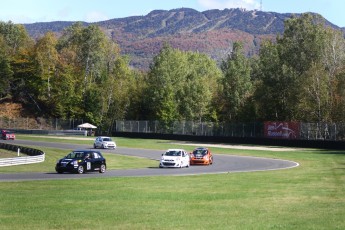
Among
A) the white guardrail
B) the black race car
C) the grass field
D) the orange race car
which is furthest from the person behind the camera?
the orange race car

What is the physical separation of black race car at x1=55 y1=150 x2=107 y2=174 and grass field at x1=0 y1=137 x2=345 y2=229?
22.7 ft

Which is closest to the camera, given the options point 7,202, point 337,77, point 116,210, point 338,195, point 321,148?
point 116,210

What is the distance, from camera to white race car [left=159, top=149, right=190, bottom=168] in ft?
141

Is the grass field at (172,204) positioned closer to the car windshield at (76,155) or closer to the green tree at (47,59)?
the car windshield at (76,155)

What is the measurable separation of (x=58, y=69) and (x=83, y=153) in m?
96.9

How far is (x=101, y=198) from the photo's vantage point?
2070 centimetres

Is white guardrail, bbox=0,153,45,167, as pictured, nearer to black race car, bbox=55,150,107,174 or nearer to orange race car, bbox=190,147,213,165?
black race car, bbox=55,150,107,174

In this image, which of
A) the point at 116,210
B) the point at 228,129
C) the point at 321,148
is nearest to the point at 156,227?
the point at 116,210

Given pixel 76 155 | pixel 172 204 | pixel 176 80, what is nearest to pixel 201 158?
pixel 76 155

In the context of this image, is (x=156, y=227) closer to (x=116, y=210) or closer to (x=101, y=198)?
(x=116, y=210)

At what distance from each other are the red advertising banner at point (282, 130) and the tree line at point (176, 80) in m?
7.04

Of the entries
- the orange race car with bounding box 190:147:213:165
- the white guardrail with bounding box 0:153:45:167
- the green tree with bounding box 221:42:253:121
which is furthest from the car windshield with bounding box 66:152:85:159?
the green tree with bounding box 221:42:253:121

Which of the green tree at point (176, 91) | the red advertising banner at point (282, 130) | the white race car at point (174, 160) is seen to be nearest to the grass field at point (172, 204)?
the white race car at point (174, 160)

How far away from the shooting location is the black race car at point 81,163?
3553cm
